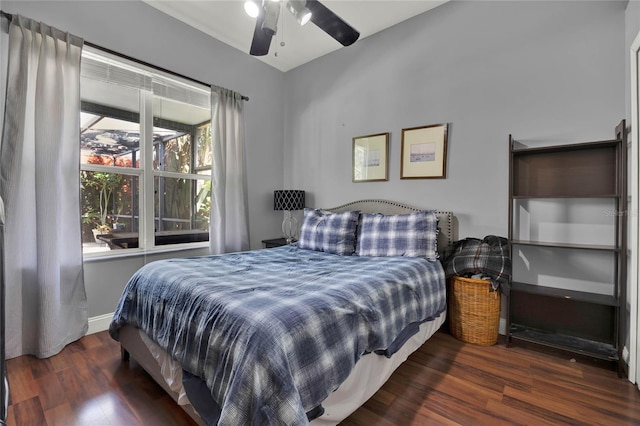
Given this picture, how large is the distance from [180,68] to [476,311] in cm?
365

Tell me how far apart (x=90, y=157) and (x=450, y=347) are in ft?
11.4

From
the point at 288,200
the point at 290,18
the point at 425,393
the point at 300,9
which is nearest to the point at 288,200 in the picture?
the point at 288,200

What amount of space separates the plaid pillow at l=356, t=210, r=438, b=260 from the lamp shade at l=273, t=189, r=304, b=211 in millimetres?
1201

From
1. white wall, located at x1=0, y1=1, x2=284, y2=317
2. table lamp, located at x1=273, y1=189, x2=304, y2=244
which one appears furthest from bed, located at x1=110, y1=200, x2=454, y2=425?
table lamp, located at x1=273, y1=189, x2=304, y2=244

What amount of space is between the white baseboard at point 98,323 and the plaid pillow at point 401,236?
236cm

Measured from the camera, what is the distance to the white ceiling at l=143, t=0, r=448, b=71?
2.82 metres

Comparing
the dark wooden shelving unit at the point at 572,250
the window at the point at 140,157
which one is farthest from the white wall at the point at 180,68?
the dark wooden shelving unit at the point at 572,250

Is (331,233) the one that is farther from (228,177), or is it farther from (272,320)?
(272,320)

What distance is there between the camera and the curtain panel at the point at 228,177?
3.26 metres

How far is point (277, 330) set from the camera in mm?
1120

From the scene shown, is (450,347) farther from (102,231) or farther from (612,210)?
(102,231)

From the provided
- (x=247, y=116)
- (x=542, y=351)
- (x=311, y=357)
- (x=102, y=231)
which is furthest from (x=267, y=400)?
(x=247, y=116)

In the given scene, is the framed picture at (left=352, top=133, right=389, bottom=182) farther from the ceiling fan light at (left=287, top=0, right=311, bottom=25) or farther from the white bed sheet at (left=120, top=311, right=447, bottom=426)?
the white bed sheet at (left=120, top=311, right=447, bottom=426)

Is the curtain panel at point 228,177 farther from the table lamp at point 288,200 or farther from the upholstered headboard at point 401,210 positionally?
the upholstered headboard at point 401,210
